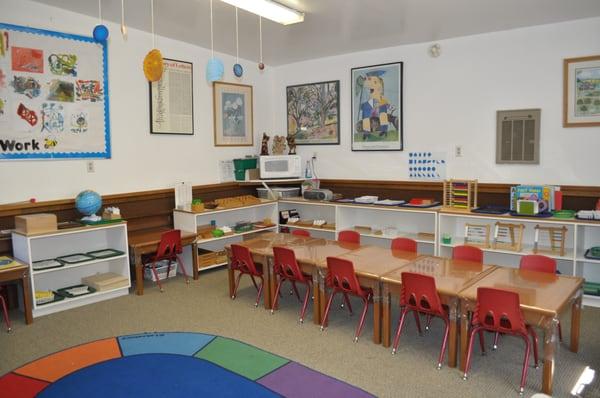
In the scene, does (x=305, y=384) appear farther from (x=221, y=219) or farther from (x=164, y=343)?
(x=221, y=219)

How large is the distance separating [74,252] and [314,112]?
13.7 feet

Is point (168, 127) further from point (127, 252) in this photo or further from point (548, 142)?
point (548, 142)

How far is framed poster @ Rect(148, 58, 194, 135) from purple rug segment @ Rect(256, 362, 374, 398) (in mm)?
4010

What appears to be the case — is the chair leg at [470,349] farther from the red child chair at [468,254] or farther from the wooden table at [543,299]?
the red child chair at [468,254]

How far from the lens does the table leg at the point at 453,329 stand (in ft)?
12.4

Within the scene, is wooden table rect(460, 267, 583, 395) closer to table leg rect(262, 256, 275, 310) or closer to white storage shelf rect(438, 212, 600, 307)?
white storage shelf rect(438, 212, 600, 307)

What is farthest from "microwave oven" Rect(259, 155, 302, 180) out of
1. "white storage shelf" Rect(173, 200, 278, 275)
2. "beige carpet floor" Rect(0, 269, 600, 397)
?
"beige carpet floor" Rect(0, 269, 600, 397)

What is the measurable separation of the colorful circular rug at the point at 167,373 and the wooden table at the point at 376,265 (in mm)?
857

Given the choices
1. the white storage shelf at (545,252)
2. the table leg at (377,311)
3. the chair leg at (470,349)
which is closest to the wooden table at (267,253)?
the table leg at (377,311)

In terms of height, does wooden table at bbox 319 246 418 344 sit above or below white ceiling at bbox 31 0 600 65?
below

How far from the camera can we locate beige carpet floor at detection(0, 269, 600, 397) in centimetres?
361

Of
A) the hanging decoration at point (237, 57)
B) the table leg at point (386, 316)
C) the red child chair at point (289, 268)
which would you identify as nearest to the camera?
the table leg at point (386, 316)

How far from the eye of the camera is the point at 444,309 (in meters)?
4.09

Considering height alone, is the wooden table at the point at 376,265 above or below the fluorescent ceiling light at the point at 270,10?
below
